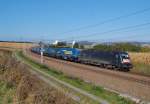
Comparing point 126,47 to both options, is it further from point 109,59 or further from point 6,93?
point 6,93

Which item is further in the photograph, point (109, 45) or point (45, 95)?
point (109, 45)

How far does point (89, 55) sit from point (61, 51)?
67.1 ft

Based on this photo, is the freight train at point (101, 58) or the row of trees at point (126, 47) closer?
the freight train at point (101, 58)

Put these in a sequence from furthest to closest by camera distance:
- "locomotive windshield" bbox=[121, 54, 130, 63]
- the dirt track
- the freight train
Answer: the freight train, "locomotive windshield" bbox=[121, 54, 130, 63], the dirt track

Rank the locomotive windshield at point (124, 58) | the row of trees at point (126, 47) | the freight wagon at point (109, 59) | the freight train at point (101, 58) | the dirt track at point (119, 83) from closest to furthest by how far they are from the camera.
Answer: the dirt track at point (119, 83) → the locomotive windshield at point (124, 58) → the freight wagon at point (109, 59) → the freight train at point (101, 58) → the row of trees at point (126, 47)

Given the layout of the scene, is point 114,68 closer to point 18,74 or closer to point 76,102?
point 18,74

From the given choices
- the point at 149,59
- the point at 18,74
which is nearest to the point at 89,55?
the point at 149,59

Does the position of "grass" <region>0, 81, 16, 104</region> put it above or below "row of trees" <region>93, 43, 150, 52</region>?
above

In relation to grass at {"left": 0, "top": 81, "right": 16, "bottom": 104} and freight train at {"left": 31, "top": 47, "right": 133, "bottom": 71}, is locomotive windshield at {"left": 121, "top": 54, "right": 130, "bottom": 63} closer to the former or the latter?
freight train at {"left": 31, "top": 47, "right": 133, "bottom": 71}

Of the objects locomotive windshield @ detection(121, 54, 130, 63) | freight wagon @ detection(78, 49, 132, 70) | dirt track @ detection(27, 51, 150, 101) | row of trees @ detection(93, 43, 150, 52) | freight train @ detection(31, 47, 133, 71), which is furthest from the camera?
row of trees @ detection(93, 43, 150, 52)

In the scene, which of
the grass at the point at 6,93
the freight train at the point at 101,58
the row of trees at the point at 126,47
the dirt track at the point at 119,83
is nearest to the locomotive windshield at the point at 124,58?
the freight train at the point at 101,58

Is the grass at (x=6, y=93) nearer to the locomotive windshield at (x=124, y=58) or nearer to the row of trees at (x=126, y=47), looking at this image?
the locomotive windshield at (x=124, y=58)

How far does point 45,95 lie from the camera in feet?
33.5

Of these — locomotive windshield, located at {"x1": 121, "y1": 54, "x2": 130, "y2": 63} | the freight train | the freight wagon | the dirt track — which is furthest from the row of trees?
the dirt track
